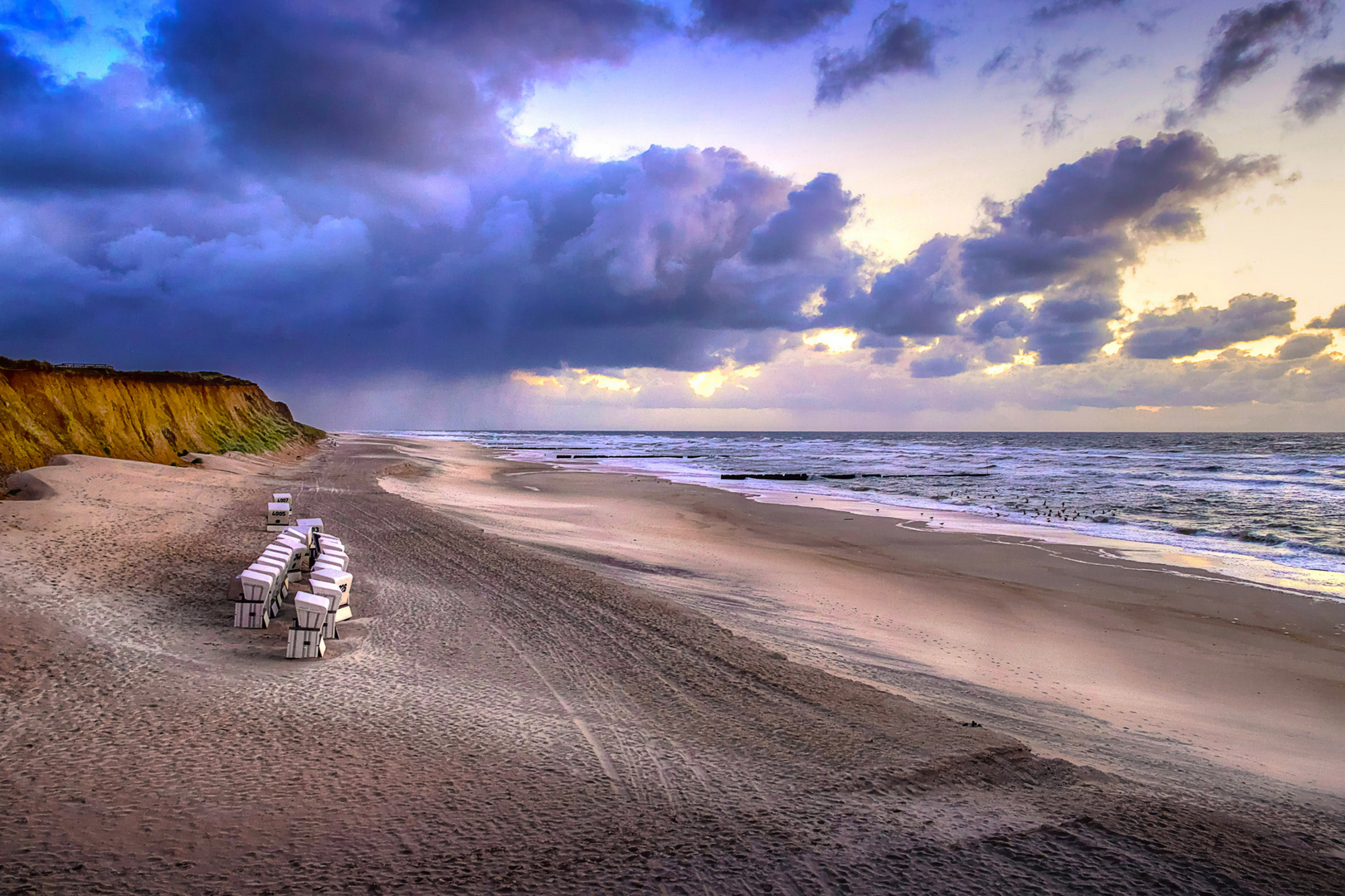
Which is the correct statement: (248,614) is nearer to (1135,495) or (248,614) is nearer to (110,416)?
(110,416)

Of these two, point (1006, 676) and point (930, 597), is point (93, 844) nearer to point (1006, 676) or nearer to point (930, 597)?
point (1006, 676)

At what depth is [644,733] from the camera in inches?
210

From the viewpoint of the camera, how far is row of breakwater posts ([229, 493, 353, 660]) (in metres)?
6.64

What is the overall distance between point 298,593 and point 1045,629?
9.70 metres

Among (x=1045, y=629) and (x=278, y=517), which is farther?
(x=278, y=517)

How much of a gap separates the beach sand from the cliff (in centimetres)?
1150

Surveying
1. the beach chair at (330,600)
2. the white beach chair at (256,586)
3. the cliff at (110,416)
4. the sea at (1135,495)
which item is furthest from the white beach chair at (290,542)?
the sea at (1135,495)

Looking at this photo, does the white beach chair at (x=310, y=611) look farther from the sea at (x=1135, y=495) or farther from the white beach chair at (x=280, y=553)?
the sea at (x=1135, y=495)

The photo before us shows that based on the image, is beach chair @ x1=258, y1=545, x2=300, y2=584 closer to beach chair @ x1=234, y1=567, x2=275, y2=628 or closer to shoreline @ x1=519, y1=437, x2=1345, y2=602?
beach chair @ x1=234, y1=567, x2=275, y2=628

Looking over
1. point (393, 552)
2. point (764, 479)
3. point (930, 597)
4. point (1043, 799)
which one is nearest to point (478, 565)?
point (393, 552)

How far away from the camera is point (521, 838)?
12.6ft

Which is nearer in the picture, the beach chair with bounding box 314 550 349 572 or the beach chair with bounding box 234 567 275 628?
the beach chair with bounding box 234 567 275 628

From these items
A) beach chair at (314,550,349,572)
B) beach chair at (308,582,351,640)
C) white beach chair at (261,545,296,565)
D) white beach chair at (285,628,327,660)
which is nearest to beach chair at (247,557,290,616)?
white beach chair at (261,545,296,565)

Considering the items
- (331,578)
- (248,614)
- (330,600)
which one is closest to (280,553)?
(248,614)
